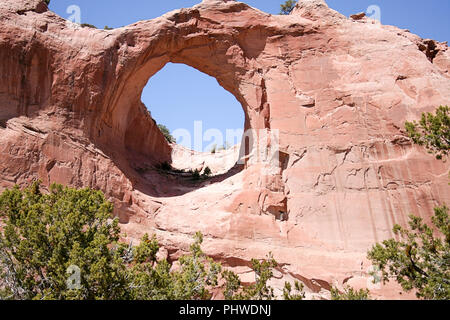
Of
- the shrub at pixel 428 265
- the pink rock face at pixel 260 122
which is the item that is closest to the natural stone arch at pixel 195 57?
the pink rock face at pixel 260 122

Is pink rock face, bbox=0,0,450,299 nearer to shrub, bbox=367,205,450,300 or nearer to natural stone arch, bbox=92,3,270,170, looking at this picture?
natural stone arch, bbox=92,3,270,170

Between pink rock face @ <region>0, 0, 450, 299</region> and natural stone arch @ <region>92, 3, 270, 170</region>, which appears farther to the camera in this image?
natural stone arch @ <region>92, 3, 270, 170</region>

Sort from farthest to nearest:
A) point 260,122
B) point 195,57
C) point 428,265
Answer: point 195,57 → point 260,122 → point 428,265

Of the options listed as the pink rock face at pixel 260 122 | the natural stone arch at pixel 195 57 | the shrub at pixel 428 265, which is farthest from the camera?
the natural stone arch at pixel 195 57

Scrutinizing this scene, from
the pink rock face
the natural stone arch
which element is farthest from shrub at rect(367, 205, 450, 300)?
the natural stone arch

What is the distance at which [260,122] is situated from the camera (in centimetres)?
1822

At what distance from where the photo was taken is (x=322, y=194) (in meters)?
16.8

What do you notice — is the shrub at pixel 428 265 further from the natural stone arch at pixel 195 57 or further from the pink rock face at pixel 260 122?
the natural stone arch at pixel 195 57

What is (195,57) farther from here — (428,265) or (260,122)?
(428,265)

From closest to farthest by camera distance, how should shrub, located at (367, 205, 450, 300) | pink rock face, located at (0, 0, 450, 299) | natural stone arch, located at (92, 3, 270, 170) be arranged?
shrub, located at (367, 205, 450, 300) < pink rock face, located at (0, 0, 450, 299) < natural stone arch, located at (92, 3, 270, 170)

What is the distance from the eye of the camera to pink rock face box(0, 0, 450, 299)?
1547 cm

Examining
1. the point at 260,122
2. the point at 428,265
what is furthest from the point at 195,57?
the point at 428,265

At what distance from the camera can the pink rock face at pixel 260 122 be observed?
1547cm
